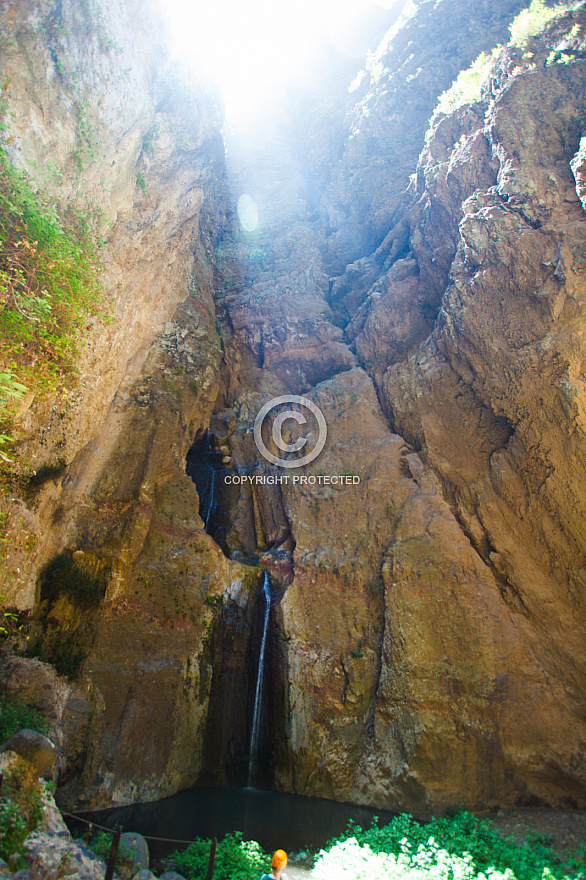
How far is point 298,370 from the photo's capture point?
1992cm

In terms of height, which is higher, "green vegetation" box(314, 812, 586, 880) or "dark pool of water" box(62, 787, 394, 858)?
"green vegetation" box(314, 812, 586, 880)

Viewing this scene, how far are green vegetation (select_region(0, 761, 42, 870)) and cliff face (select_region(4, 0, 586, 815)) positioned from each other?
435 cm

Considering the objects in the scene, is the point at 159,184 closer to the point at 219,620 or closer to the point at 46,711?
the point at 219,620

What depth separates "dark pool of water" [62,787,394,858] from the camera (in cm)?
870

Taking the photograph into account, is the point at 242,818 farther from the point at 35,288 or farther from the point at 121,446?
the point at 35,288

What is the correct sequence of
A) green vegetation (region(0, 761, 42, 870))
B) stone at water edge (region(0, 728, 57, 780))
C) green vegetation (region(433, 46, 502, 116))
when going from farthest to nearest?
1. green vegetation (region(433, 46, 502, 116))
2. stone at water edge (region(0, 728, 57, 780))
3. green vegetation (region(0, 761, 42, 870))

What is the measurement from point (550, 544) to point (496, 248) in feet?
27.9

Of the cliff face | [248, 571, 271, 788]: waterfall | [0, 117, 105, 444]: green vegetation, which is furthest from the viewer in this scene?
[248, 571, 271, 788]: waterfall

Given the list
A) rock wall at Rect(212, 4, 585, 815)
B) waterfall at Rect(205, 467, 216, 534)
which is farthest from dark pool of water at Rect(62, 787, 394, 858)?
waterfall at Rect(205, 467, 216, 534)

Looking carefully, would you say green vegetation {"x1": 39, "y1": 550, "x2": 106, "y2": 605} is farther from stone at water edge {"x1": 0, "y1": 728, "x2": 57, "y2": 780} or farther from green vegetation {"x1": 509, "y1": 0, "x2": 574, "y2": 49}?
green vegetation {"x1": 509, "y1": 0, "x2": 574, "y2": 49}

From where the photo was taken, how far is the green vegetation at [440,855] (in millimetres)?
6723

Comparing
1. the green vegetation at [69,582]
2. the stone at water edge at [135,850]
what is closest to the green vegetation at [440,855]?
the stone at water edge at [135,850]

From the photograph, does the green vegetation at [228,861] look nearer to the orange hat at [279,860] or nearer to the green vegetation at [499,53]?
the orange hat at [279,860]

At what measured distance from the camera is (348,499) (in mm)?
14422
